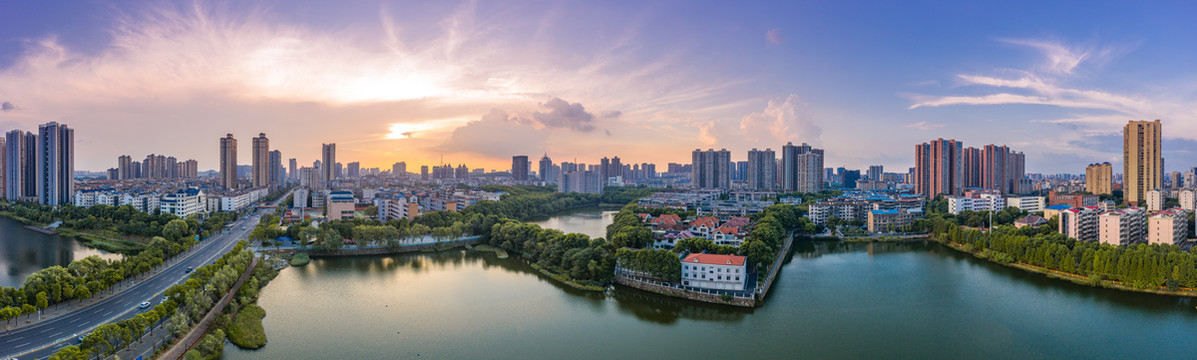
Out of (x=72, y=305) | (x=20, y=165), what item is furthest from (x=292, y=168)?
(x=72, y=305)

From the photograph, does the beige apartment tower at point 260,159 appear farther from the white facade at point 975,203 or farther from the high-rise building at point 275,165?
the white facade at point 975,203

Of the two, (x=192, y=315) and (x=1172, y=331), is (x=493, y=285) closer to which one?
(x=192, y=315)

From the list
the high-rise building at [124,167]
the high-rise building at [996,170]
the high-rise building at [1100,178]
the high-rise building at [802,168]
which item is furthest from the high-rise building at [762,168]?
the high-rise building at [124,167]

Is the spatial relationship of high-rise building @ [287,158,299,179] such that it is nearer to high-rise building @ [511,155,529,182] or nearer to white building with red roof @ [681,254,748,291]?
high-rise building @ [511,155,529,182]

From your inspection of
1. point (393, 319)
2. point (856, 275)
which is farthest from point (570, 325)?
point (856, 275)

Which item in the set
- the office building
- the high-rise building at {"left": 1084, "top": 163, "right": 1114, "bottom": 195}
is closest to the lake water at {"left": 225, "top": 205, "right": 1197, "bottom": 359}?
the high-rise building at {"left": 1084, "top": 163, "right": 1114, "bottom": 195}

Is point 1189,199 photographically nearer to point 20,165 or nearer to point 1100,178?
point 1100,178
